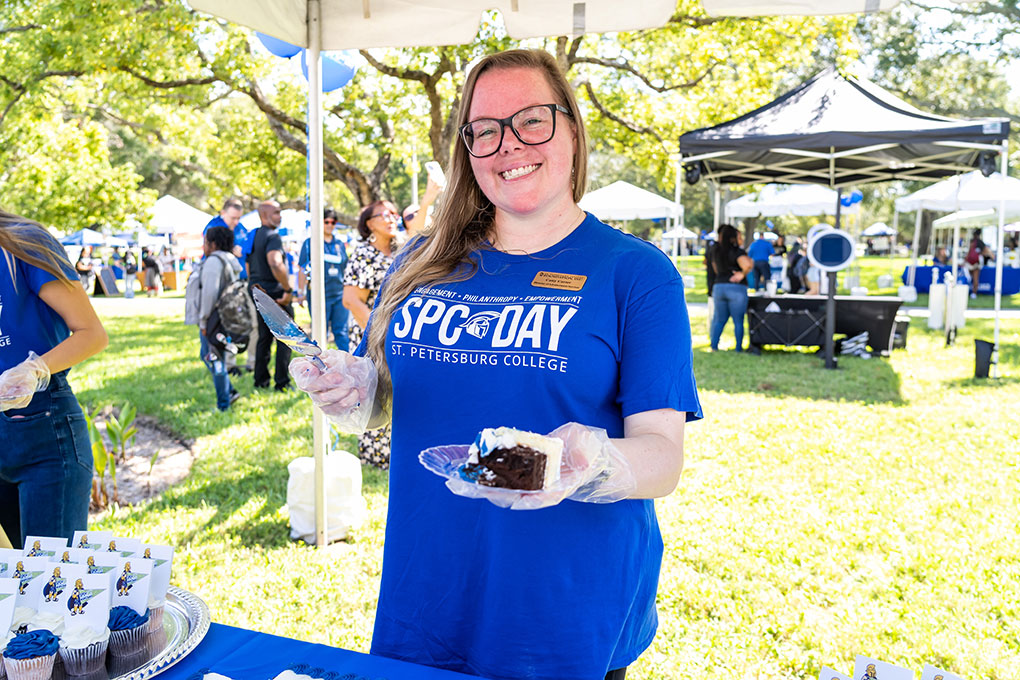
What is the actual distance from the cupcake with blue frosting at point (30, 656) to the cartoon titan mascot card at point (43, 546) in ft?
0.77

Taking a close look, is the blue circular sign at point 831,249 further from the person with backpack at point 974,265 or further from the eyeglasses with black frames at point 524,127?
the person with backpack at point 974,265

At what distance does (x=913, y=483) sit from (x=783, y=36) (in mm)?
7413

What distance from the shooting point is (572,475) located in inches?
45.8

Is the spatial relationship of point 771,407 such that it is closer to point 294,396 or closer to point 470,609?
point 294,396

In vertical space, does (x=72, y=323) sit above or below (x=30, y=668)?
above

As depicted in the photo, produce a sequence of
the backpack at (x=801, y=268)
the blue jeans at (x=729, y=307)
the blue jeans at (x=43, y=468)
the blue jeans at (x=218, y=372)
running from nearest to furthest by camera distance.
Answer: the blue jeans at (x=43, y=468), the blue jeans at (x=218, y=372), the blue jeans at (x=729, y=307), the backpack at (x=801, y=268)

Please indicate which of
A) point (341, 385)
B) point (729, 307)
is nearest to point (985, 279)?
point (729, 307)

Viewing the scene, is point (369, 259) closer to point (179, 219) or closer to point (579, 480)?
point (579, 480)

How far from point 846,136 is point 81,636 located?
8514mm

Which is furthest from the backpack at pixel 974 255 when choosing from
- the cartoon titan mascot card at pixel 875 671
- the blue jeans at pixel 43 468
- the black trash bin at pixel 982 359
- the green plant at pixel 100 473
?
the blue jeans at pixel 43 468

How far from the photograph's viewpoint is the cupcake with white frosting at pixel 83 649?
1.28 meters

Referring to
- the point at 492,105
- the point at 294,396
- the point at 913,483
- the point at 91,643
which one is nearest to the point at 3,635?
the point at 91,643

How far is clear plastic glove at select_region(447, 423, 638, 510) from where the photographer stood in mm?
1130

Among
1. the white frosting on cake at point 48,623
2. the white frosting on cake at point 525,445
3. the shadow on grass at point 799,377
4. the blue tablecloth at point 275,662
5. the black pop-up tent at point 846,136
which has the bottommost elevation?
the shadow on grass at point 799,377
